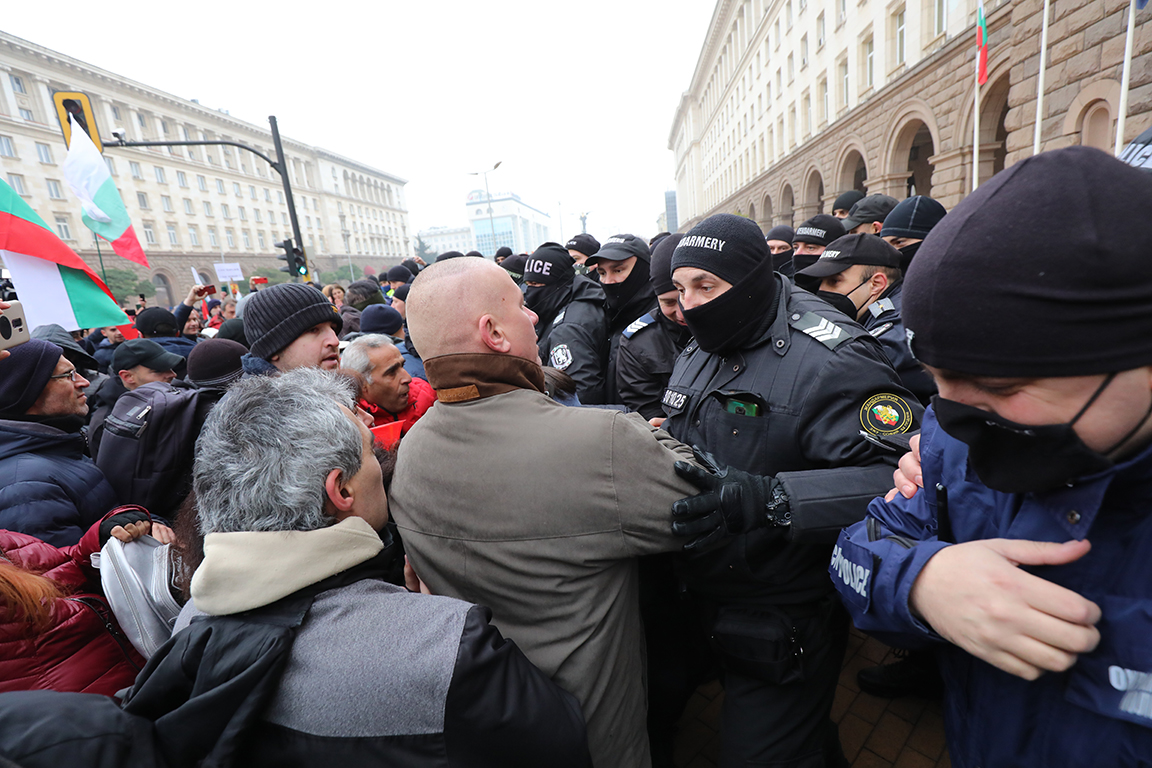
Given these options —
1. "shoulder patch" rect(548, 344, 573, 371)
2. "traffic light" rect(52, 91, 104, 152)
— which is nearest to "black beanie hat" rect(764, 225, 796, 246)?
"shoulder patch" rect(548, 344, 573, 371)

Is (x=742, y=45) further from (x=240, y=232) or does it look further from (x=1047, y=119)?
(x=240, y=232)

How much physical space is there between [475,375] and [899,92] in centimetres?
1795

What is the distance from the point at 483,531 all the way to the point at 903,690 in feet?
9.20

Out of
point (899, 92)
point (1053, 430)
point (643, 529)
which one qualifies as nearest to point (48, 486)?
point (643, 529)

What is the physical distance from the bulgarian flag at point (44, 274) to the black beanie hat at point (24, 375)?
104 centimetres

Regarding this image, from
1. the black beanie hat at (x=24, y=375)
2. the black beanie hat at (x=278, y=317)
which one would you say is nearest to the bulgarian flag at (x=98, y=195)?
the black beanie hat at (x=24, y=375)

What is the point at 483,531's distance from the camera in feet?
4.71

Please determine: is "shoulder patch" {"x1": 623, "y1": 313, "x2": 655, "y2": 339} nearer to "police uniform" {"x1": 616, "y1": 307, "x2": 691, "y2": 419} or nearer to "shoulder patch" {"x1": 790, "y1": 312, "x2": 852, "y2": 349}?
"police uniform" {"x1": 616, "y1": 307, "x2": 691, "y2": 419}

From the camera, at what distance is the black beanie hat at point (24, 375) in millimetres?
2447

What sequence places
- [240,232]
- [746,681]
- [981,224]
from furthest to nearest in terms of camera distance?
1. [240,232]
2. [746,681]
3. [981,224]

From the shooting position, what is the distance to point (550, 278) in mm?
4668

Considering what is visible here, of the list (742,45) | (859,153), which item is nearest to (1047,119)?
(859,153)

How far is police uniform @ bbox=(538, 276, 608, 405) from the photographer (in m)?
3.87

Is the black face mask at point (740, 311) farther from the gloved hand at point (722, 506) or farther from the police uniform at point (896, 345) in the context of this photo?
the police uniform at point (896, 345)
